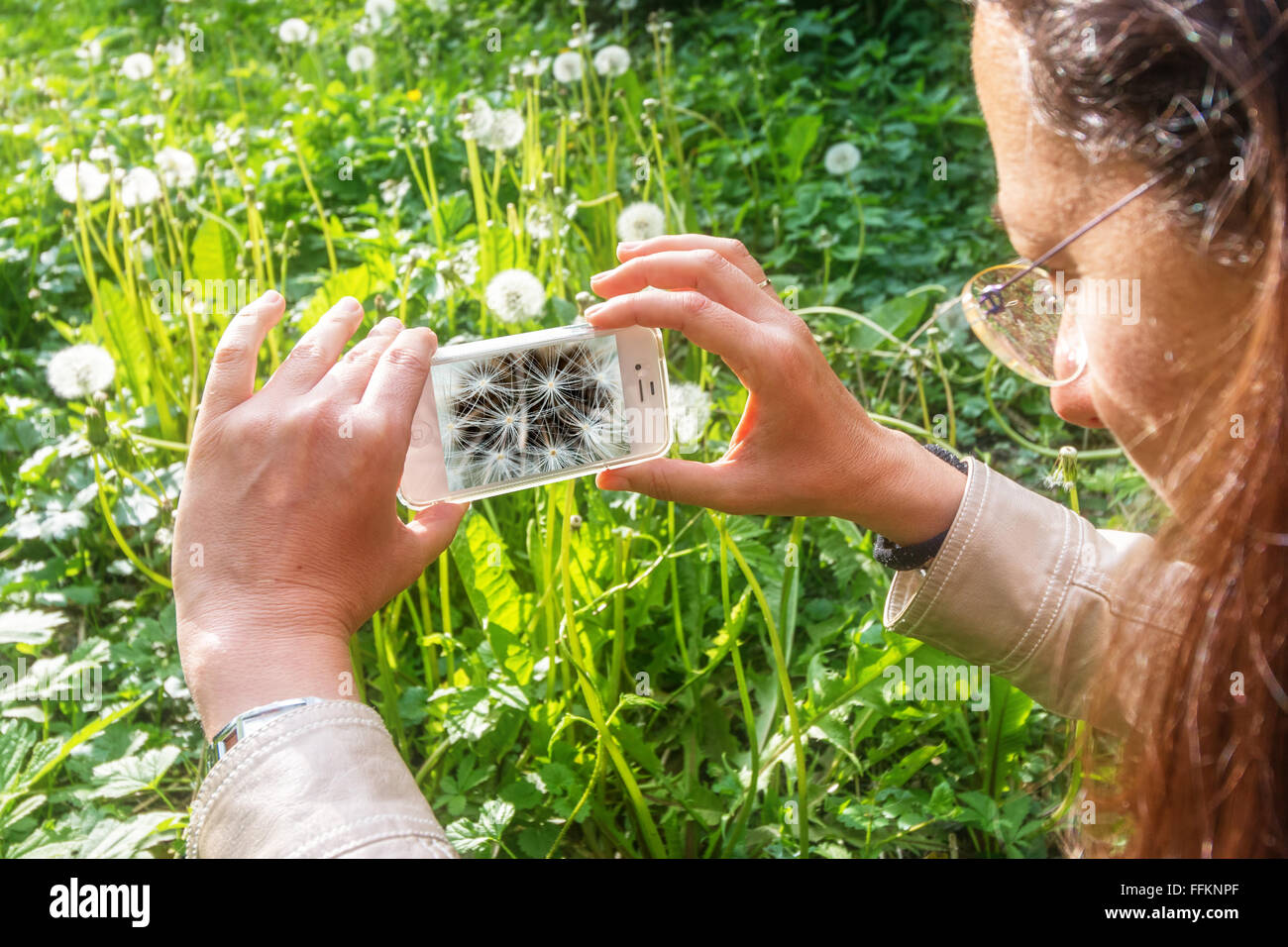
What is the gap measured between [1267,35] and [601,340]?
1.70 feet

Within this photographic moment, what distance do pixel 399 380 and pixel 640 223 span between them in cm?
104

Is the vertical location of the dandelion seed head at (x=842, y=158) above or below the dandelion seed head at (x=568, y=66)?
below

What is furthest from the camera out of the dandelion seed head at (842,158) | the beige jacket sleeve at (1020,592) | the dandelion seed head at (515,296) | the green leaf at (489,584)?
the dandelion seed head at (842,158)

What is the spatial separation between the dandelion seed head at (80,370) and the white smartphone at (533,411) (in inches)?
32.6

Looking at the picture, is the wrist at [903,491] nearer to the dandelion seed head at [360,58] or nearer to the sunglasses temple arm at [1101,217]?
the sunglasses temple arm at [1101,217]

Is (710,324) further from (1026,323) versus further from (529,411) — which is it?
(1026,323)

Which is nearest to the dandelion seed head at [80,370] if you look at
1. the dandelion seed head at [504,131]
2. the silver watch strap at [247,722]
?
the dandelion seed head at [504,131]

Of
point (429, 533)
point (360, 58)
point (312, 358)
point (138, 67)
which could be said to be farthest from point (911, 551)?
point (138, 67)

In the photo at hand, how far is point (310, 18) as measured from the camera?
3541 millimetres

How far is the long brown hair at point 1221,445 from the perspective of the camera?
2.01ft

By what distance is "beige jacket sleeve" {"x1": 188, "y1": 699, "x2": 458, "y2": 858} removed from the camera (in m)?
0.68

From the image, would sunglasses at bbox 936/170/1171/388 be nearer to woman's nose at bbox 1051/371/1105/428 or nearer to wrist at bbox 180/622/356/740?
woman's nose at bbox 1051/371/1105/428

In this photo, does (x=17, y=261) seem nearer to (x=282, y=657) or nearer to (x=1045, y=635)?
(x=282, y=657)

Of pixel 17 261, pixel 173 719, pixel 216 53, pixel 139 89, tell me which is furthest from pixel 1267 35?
pixel 216 53
